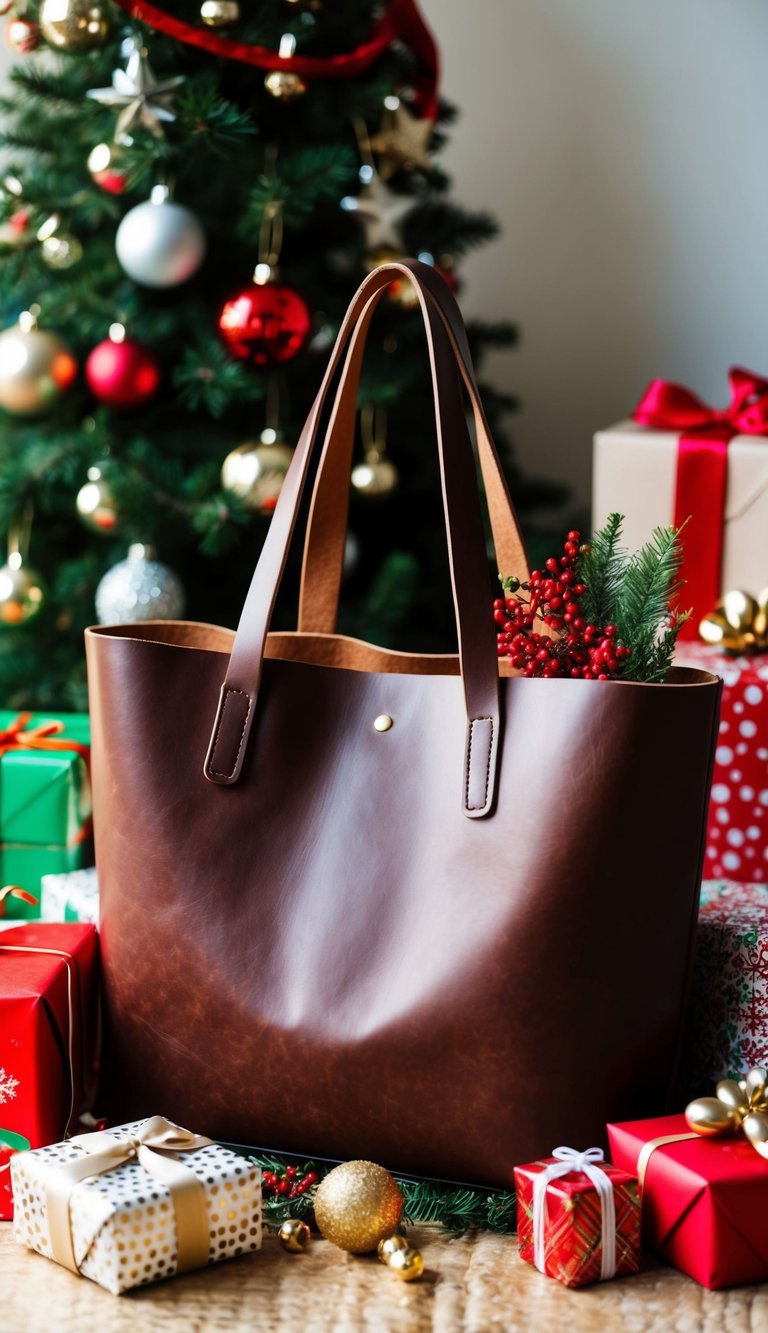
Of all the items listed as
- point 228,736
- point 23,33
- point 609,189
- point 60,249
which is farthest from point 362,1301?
point 609,189

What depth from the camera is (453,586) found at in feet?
3.05

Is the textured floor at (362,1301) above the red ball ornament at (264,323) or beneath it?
beneath

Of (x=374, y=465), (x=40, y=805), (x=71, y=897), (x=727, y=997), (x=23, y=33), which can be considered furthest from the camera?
(x=374, y=465)

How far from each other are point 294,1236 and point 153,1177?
115 mm

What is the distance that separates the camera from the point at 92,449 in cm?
152

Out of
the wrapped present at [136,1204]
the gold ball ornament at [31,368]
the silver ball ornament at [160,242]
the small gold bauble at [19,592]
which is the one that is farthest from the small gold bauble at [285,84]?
the wrapped present at [136,1204]

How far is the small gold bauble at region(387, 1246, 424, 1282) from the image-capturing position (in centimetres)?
84

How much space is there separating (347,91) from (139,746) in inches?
35.3

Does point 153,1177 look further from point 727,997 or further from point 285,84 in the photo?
point 285,84

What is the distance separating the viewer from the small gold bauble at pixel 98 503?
1456 mm

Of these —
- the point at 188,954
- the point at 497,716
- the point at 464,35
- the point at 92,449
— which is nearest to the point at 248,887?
the point at 188,954

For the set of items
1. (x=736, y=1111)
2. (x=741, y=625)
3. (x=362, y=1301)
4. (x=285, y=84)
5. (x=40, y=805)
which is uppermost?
(x=285, y=84)

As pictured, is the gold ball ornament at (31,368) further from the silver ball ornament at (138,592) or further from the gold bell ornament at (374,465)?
the gold bell ornament at (374,465)

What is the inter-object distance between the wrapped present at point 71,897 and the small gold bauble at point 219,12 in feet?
2.99
